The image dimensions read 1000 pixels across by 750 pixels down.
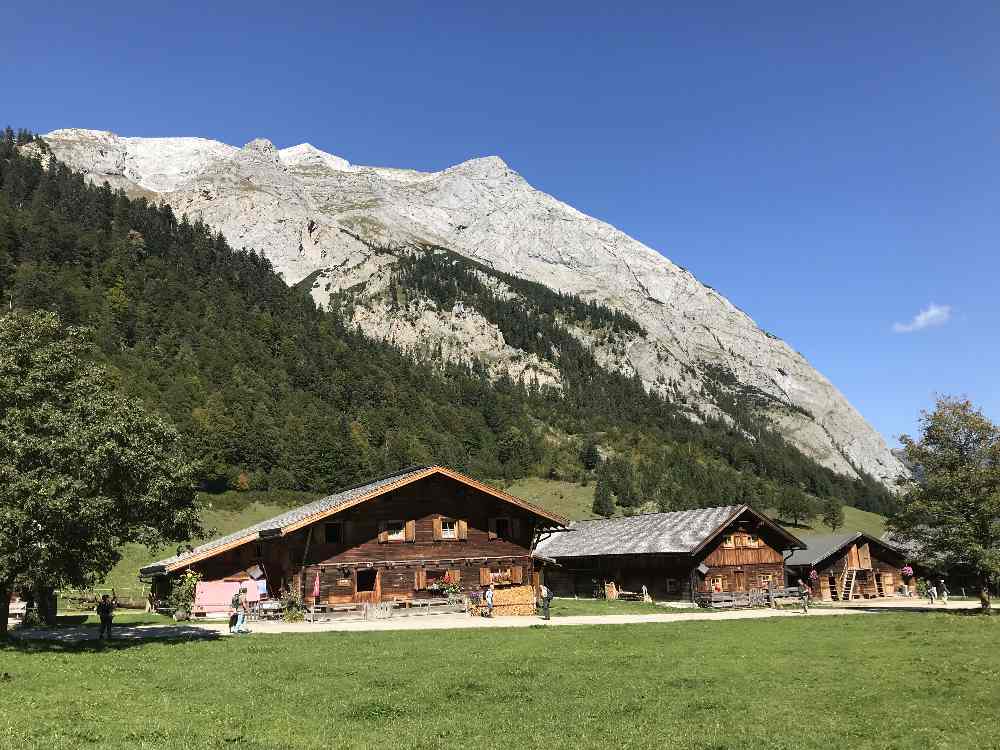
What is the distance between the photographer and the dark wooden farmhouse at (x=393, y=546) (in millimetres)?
41250

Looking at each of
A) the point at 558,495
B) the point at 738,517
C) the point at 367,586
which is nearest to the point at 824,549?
the point at 738,517

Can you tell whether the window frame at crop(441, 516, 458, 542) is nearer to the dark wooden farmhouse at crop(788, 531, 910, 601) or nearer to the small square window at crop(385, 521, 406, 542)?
the small square window at crop(385, 521, 406, 542)

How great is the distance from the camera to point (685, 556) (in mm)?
48844

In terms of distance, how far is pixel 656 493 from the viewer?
15812 centimetres

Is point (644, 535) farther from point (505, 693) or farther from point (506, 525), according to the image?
point (505, 693)

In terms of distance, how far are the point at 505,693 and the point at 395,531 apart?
28.1 meters

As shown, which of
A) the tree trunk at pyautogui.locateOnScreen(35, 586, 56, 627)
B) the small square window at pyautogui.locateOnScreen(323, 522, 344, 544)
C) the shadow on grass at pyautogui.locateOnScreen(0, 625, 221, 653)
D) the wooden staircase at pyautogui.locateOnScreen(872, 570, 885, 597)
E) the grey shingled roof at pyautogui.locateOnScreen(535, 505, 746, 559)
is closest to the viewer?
the shadow on grass at pyautogui.locateOnScreen(0, 625, 221, 653)

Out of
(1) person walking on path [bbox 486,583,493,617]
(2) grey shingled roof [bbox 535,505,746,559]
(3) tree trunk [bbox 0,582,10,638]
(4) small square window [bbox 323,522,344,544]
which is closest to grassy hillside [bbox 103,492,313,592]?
(4) small square window [bbox 323,522,344,544]

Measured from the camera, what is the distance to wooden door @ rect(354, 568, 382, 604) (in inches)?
1638

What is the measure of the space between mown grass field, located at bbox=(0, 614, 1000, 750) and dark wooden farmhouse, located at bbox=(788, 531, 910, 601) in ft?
127

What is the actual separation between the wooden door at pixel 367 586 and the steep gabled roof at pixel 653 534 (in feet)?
62.5

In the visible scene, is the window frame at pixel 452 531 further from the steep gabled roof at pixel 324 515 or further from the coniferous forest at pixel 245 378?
the coniferous forest at pixel 245 378

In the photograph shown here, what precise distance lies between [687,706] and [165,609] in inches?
1500

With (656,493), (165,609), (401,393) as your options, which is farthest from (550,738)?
(401,393)
